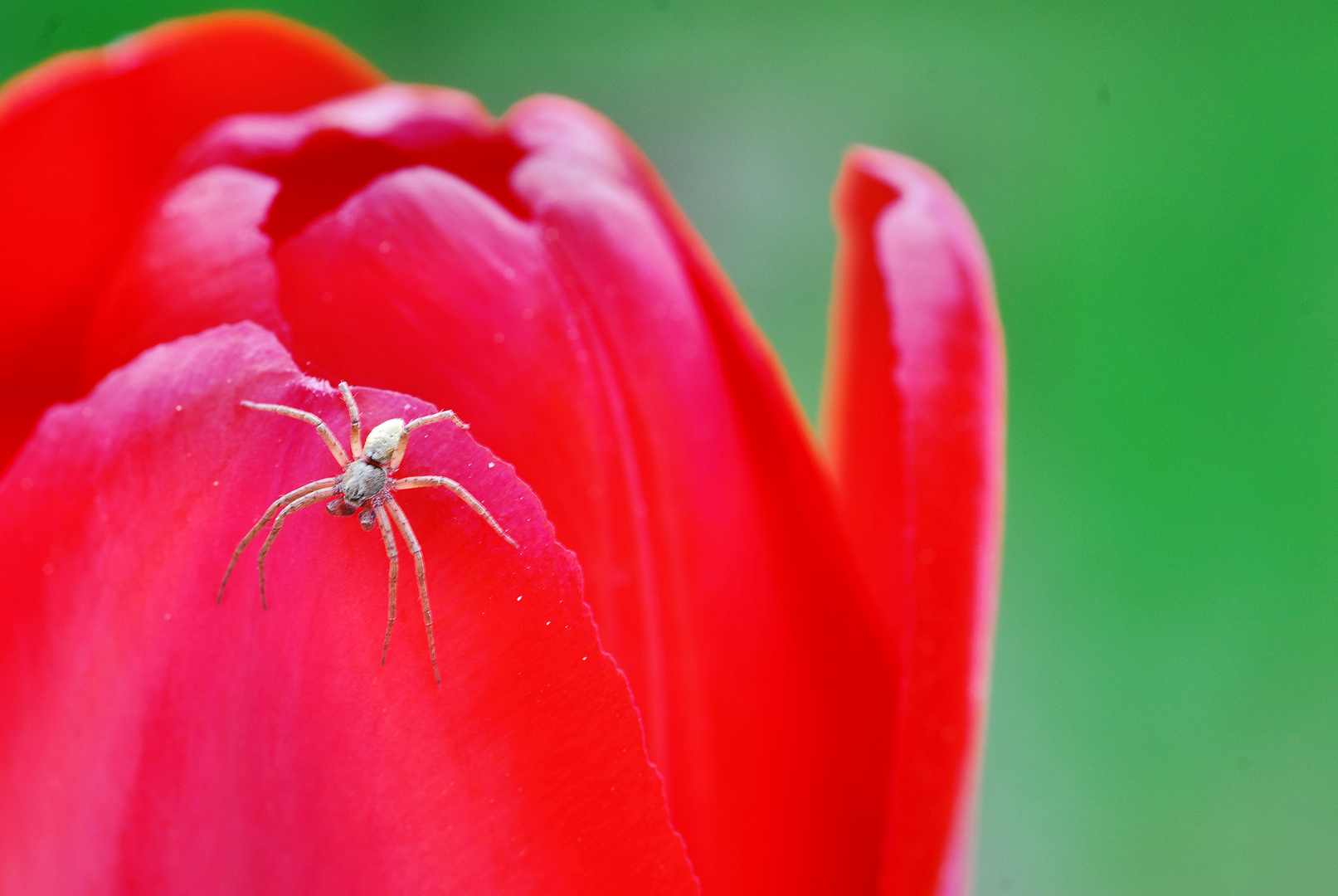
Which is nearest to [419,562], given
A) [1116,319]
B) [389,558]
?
[389,558]

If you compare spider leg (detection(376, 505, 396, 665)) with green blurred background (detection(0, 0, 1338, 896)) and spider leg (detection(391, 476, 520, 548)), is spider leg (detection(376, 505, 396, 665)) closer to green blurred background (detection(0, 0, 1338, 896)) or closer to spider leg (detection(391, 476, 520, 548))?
spider leg (detection(391, 476, 520, 548))

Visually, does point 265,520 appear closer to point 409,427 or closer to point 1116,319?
point 409,427

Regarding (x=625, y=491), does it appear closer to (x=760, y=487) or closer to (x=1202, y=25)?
(x=760, y=487)

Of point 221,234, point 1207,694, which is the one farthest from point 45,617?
point 1207,694

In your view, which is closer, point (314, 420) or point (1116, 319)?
point (314, 420)

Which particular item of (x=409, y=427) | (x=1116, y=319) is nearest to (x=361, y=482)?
(x=409, y=427)

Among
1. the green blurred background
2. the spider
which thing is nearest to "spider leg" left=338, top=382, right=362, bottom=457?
the spider
